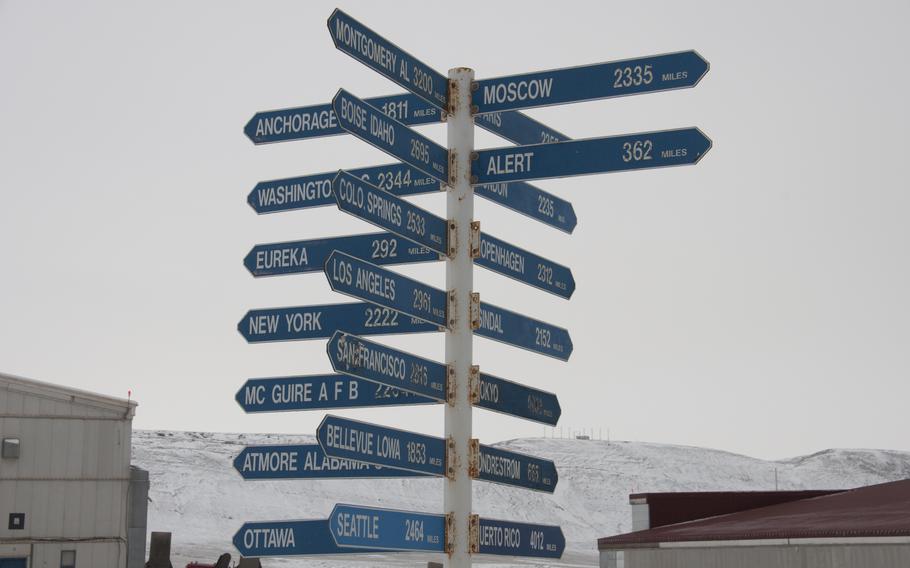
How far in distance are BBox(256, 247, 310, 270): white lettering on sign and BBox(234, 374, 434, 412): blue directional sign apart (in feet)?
3.46

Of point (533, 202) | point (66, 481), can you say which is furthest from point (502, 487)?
point (533, 202)

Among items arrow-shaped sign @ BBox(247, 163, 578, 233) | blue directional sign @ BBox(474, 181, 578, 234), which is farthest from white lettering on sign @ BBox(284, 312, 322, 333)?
blue directional sign @ BBox(474, 181, 578, 234)

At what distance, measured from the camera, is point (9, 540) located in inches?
1164

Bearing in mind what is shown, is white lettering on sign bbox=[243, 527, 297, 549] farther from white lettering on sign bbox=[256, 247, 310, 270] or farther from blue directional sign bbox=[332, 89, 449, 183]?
blue directional sign bbox=[332, 89, 449, 183]

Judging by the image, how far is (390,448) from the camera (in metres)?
9.72

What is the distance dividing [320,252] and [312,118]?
1.24 meters

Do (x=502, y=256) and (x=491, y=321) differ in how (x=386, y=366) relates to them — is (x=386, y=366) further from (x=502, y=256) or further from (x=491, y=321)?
(x=502, y=256)

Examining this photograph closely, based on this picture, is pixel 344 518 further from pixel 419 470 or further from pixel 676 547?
pixel 676 547

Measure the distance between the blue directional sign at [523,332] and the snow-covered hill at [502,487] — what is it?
53154mm

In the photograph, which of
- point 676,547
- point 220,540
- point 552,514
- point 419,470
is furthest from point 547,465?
point 552,514

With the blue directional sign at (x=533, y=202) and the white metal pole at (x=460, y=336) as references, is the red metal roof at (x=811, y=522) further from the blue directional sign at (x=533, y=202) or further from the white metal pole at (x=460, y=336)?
the white metal pole at (x=460, y=336)

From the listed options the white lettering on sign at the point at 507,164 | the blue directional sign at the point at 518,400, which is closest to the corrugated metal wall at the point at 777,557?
the blue directional sign at the point at 518,400

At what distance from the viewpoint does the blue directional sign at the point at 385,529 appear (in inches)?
368

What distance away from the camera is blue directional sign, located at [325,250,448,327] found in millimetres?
9430
